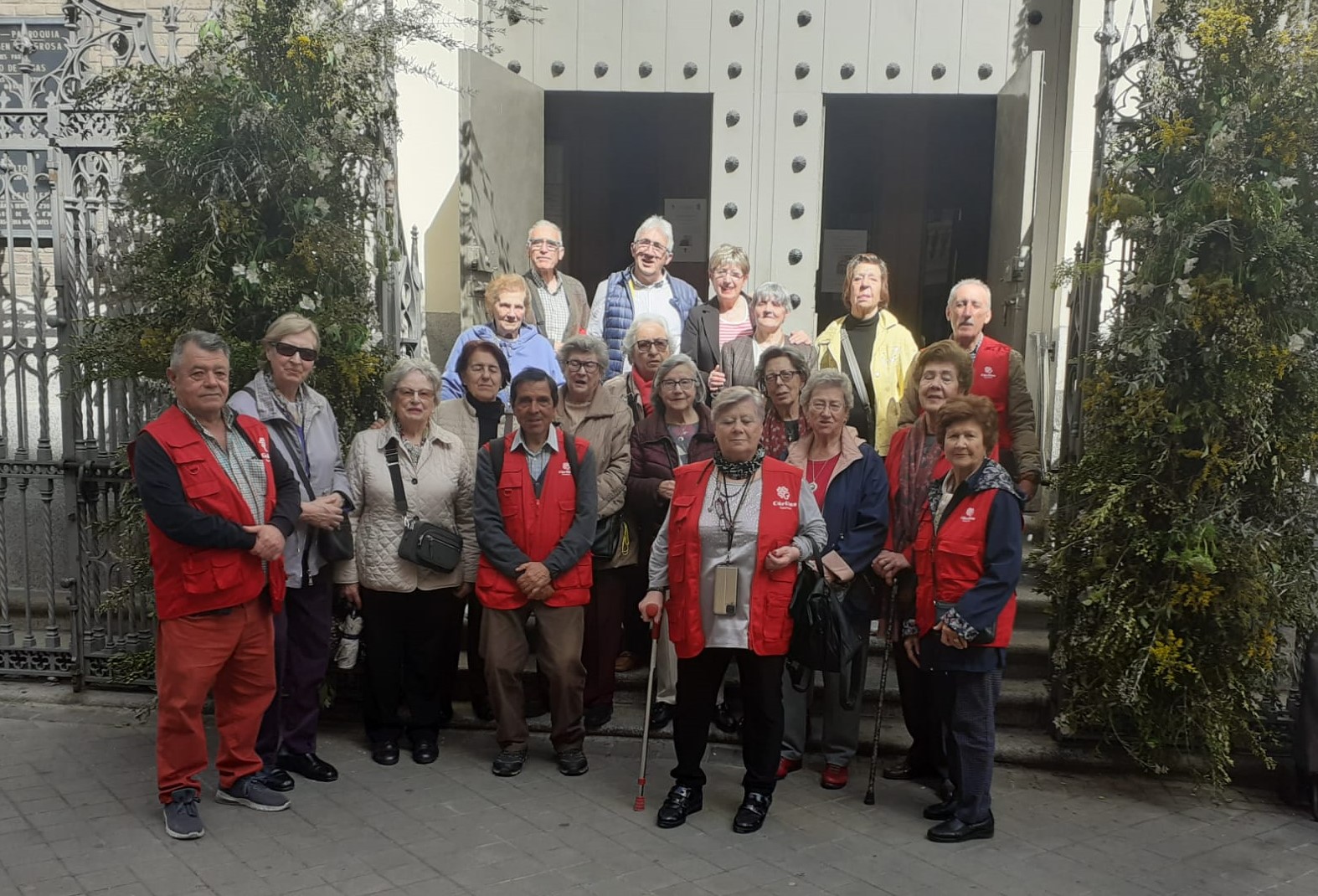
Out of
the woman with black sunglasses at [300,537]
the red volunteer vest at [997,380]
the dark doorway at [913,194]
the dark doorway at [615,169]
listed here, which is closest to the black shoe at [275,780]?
the woman with black sunglasses at [300,537]

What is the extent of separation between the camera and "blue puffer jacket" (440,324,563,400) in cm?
566

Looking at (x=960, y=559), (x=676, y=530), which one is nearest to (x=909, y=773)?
(x=960, y=559)

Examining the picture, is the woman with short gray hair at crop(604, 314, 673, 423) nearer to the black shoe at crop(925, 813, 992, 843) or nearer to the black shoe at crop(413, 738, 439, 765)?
the black shoe at crop(413, 738, 439, 765)

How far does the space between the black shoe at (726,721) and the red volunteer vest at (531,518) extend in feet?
3.38

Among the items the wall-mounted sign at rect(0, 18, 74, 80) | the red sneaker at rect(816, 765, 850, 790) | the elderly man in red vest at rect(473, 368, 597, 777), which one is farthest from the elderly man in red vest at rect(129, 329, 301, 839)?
the wall-mounted sign at rect(0, 18, 74, 80)

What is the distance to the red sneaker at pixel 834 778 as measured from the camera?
15.9 ft

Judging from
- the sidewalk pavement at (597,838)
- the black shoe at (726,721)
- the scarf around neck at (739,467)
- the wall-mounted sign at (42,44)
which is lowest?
the sidewalk pavement at (597,838)

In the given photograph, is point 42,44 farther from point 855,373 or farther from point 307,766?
point 855,373

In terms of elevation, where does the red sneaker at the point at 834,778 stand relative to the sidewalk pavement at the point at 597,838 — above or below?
above

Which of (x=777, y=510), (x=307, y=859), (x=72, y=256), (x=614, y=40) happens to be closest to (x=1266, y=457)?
(x=777, y=510)

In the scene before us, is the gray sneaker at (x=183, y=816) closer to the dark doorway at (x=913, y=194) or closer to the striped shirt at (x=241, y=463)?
the striped shirt at (x=241, y=463)

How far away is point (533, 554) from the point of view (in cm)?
488

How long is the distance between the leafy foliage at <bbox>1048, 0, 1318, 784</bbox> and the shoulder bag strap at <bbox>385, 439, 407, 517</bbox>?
2.87 meters

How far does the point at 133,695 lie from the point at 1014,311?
18.5 ft
